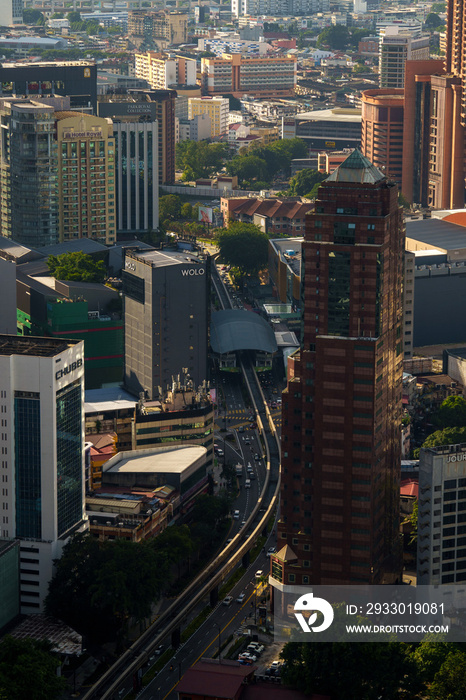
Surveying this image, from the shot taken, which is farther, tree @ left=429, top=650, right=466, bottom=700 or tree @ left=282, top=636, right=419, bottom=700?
tree @ left=282, top=636, right=419, bottom=700

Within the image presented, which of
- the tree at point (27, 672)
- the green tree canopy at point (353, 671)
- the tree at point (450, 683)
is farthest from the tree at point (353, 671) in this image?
the tree at point (27, 672)

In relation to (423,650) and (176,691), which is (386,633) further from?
(176,691)

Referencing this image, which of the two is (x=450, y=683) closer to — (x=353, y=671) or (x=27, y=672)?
(x=353, y=671)

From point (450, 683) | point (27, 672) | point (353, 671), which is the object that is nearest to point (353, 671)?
point (353, 671)

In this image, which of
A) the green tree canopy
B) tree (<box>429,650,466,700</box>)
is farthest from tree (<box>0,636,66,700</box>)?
tree (<box>429,650,466,700</box>)

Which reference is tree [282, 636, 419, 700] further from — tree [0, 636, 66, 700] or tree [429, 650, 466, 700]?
tree [0, 636, 66, 700]

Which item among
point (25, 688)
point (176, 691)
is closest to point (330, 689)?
point (176, 691)

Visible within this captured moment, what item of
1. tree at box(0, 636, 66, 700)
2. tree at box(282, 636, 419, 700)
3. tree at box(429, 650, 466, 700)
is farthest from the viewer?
tree at box(282, 636, 419, 700)

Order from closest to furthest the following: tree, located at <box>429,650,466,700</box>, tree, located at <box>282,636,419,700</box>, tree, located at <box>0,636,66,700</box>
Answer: tree, located at <box>0,636,66,700</box>, tree, located at <box>429,650,466,700</box>, tree, located at <box>282,636,419,700</box>

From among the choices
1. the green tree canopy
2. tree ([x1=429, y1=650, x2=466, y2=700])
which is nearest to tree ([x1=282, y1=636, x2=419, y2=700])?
the green tree canopy
